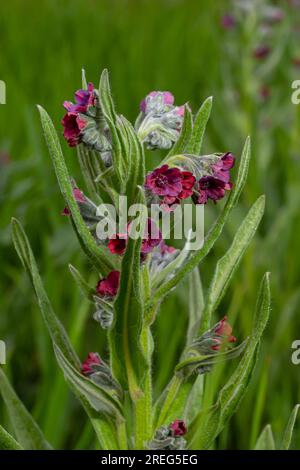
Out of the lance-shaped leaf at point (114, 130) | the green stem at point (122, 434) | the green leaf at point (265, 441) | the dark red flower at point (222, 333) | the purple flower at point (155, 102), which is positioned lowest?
the green leaf at point (265, 441)

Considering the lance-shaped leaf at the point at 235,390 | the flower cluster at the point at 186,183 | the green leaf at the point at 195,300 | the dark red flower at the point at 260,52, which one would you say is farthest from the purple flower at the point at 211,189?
the dark red flower at the point at 260,52

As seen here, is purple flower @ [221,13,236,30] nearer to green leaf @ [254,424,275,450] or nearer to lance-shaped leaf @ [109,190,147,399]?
green leaf @ [254,424,275,450]

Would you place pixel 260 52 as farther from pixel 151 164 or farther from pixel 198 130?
pixel 198 130

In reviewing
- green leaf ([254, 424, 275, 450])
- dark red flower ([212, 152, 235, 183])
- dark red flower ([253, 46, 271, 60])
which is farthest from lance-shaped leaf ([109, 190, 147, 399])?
dark red flower ([253, 46, 271, 60])

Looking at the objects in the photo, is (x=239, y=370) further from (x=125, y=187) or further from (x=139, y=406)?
(x=125, y=187)

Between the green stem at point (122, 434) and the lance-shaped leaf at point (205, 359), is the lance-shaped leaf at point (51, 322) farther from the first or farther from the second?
the lance-shaped leaf at point (205, 359)

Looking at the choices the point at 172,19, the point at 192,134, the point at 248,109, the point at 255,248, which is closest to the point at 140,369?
the point at 192,134
